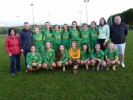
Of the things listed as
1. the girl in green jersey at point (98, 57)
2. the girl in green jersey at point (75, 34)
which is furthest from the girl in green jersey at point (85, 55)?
the girl in green jersey at point (75, 34)

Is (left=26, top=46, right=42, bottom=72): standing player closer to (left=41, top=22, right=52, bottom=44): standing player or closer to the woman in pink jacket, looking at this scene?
the woman in pink jacket

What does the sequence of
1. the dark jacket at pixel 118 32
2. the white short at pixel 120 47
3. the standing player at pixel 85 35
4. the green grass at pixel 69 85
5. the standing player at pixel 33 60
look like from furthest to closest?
1. the standing player at pixel 85 35
2. the white short at pixel 120 47
3. the dark jacket at pixel 118 32
4. the standing player at pixel 33 60
5. the green grass at pixel 69 85

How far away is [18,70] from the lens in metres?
8.80

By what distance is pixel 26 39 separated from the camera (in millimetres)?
8367

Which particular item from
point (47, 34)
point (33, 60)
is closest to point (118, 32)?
point (47, 34)

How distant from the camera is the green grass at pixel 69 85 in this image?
6293 mm

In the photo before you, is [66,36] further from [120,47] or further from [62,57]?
[120,47]

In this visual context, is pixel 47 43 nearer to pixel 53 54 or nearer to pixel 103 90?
pixel 53 54

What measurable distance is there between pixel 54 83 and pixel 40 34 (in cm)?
228

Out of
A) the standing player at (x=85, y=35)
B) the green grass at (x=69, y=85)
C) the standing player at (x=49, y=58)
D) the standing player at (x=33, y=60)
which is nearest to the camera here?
the green grass at (x=69, y=85)

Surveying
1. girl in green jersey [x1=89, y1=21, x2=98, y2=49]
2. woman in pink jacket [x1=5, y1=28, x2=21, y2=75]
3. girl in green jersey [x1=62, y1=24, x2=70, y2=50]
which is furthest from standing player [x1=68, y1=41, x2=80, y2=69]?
woman in pink jacket [x1=5, y1=28, x2=21, y2=75]

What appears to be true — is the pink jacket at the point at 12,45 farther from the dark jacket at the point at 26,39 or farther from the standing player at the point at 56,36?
the standing player at the point at 56,36

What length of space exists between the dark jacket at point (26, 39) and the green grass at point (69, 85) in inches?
41.2

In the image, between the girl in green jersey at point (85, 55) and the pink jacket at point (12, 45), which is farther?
the girl in green jersey at point (85, 55)
